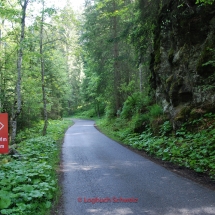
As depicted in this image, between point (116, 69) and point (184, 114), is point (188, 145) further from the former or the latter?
point (116, 69)

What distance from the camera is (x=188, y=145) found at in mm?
8102

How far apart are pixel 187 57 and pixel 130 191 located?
7576 mm

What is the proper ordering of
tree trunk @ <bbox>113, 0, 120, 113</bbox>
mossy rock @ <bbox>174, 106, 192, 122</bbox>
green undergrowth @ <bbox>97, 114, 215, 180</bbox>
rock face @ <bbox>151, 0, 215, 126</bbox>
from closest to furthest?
green undergrowth @ <bbox>97, 114, 215, 180</bbox>, rock face @ <bbox>151, 0, 215, 126</bbox>, mossy rock @ <bbox>174, 106, 192, 122</bbox>, tree trunk @ <bbox>113, 0, 120, 113</bbox>

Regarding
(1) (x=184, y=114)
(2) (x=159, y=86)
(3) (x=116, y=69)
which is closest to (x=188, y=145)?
(1) (x=184, y=114)

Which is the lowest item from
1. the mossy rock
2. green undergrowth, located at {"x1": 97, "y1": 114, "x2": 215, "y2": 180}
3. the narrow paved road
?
the narrow paved road

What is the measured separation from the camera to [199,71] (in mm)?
9453

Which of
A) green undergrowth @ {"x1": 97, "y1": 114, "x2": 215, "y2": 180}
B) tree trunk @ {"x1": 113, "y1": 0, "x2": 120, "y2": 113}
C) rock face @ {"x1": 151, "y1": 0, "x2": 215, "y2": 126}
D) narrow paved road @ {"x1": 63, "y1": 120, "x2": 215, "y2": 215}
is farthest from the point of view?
tree trunk @ {"x1": 113, "y1": 0, "x2": 120, "y2": 113}

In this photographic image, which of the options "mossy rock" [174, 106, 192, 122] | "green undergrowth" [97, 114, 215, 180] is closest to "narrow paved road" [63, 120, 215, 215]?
"green undergrowth" [97, 114, 215, 180]

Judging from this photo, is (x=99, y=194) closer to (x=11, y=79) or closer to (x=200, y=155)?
(x=200, y=155)

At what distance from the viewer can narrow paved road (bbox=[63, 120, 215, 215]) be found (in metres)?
4.25

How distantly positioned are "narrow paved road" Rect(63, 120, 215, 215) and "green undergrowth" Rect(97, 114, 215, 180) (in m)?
0.90

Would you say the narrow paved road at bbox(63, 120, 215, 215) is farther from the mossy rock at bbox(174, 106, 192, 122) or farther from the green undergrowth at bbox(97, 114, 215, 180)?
the mossy rock at bbox(174, 106, 192, 122)

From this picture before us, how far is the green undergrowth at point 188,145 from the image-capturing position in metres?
6.80

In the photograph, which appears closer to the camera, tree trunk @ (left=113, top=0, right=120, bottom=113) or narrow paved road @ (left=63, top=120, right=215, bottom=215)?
narrow paved road @ (left=63, top=120, right=215, bottom=215)
